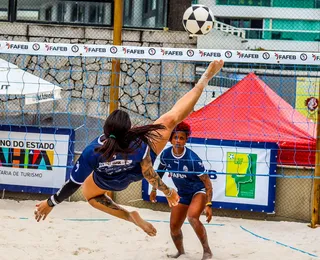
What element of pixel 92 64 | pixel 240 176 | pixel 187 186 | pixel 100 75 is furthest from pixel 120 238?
pixel 92 64

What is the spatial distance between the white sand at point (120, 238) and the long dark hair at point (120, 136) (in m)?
2.07

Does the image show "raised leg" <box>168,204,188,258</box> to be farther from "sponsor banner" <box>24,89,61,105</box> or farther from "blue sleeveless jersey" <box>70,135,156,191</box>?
"sponsor banner" <box>24,89,61,105</box>

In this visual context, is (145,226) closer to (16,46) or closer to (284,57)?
(284,57)

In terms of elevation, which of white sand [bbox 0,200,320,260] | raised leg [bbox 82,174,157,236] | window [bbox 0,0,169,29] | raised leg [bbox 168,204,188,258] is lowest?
white sand [bbox 0,200,320,260]

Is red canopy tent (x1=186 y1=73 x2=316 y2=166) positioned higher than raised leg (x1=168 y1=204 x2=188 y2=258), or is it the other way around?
red canopy tent (x1=186 y1=73 x2=316 y2=166)

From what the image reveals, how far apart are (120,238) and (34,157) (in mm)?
1952

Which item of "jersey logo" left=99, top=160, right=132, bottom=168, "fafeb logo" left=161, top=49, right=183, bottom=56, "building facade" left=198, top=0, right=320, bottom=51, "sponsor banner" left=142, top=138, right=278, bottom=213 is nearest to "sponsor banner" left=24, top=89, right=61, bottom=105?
"sponsor banner" left=142, top=138, right=278, bottom=213

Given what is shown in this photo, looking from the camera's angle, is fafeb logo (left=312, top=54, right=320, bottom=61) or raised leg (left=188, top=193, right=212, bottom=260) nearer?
raised leg (left=188, top=193, right=212, bottom=260)

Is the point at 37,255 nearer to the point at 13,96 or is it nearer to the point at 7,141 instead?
the point at 7,141

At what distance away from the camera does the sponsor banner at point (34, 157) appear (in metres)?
8.06

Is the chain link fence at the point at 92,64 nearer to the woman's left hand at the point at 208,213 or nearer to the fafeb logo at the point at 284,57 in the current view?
the fafeb logo at the point at 284,57

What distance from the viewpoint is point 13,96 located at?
9250 millimetres

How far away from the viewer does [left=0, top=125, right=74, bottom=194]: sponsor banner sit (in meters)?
8.06

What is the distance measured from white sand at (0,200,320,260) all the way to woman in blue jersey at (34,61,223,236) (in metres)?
1.58
